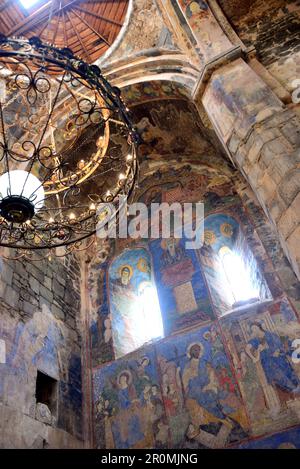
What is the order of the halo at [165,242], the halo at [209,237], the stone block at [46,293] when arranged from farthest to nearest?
the halo at [165,242] → the halo at [209,237] → the stone block at [46,293]

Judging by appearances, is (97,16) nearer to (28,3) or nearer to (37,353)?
(28,3)

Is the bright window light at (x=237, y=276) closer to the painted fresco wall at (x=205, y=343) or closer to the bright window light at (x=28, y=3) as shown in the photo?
the painted fresco wall at (x=205, y=343)

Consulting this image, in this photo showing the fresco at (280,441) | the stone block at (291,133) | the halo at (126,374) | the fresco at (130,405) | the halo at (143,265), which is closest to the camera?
the stone block at (291,133)

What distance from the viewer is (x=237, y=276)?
6816mm

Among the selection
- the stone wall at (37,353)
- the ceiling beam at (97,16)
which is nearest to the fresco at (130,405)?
the stone wall at (37,353)

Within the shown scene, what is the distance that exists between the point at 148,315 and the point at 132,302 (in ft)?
1.46

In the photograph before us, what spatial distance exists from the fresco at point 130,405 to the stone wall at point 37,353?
0.37 metres

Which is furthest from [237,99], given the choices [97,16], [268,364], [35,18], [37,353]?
[35,18]

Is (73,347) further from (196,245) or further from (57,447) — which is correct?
(196,245)

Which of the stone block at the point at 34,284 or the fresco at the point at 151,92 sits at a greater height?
the fresco at the point at 151,92

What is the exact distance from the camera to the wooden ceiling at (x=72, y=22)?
8.34 meters

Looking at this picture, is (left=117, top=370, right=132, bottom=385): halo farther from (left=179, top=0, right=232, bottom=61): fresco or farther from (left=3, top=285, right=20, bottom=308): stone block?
(left=179, top=0, right=232, bottom=61): fresco
